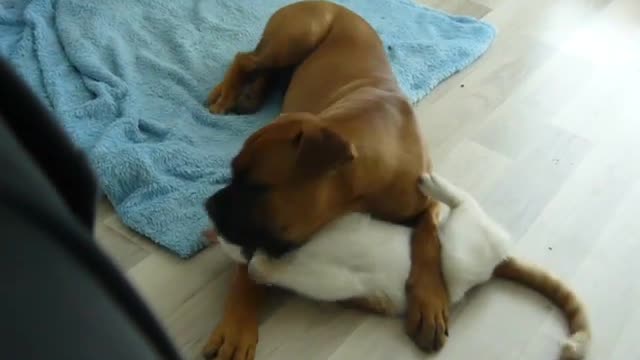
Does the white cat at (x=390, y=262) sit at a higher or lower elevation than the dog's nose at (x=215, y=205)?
lower

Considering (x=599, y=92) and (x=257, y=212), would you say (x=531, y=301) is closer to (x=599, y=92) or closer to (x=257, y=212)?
(x=257, y=212)

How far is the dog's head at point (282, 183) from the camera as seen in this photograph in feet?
4.65

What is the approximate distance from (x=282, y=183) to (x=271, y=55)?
733 millimetres

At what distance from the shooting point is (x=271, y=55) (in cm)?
207

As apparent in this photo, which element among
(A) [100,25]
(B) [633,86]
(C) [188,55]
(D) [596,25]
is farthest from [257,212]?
(D) [596,25]

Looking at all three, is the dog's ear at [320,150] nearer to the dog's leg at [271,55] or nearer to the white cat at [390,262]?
the white cat at [390,262]

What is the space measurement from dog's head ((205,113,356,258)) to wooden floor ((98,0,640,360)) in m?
0.21

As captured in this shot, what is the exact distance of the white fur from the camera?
1.50 m

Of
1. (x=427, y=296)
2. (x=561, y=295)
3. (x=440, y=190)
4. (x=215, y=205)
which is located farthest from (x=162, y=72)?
(x=561, y=295)

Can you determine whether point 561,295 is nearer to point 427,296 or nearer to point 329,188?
point 427,296

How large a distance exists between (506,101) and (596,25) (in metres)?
0.65

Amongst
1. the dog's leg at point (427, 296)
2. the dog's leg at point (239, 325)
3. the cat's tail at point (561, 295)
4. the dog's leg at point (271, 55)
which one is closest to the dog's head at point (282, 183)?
the dog's leg at point (239, 325)

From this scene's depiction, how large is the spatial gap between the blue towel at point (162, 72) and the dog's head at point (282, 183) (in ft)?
0.98

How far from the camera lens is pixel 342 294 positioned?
1.52 m
